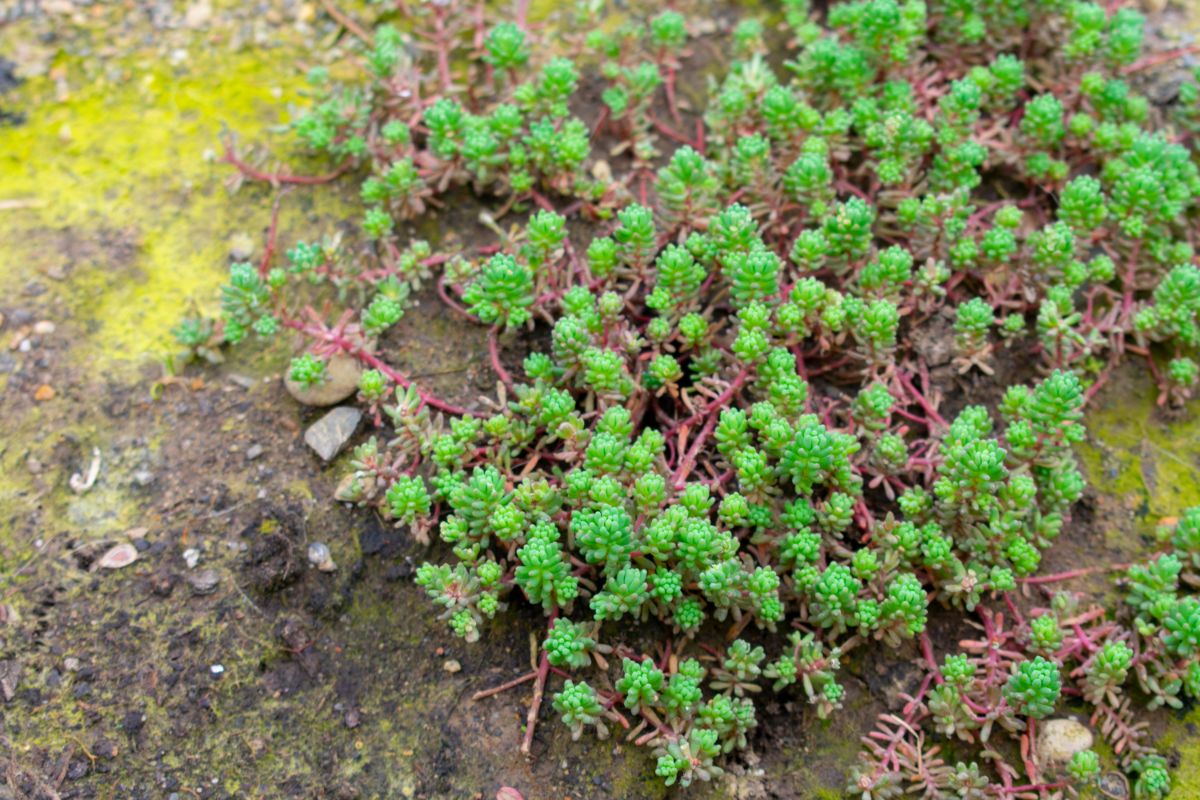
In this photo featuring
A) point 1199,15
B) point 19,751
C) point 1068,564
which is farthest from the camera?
point 1199,15

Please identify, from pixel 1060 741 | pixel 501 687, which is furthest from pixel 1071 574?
pixel 501 687

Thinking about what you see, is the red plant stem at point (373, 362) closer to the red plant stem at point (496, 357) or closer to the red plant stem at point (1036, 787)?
the red plant stem at point (496, 357)

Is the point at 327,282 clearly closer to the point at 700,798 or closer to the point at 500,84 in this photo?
the point at 500,84

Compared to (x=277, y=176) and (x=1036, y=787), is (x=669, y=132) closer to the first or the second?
(x=277, y=176)

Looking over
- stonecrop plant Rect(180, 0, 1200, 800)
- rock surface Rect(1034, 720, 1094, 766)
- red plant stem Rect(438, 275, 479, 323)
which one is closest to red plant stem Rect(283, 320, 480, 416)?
stonecrop plant Rect(180, 0, 1200, 800)

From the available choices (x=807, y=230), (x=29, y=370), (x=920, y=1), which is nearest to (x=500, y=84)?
(x=807, y=230)

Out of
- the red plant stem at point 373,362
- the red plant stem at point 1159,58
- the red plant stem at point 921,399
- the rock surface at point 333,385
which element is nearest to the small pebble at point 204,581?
the rock surface at point 333,385

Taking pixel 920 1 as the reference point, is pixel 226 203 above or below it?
below
